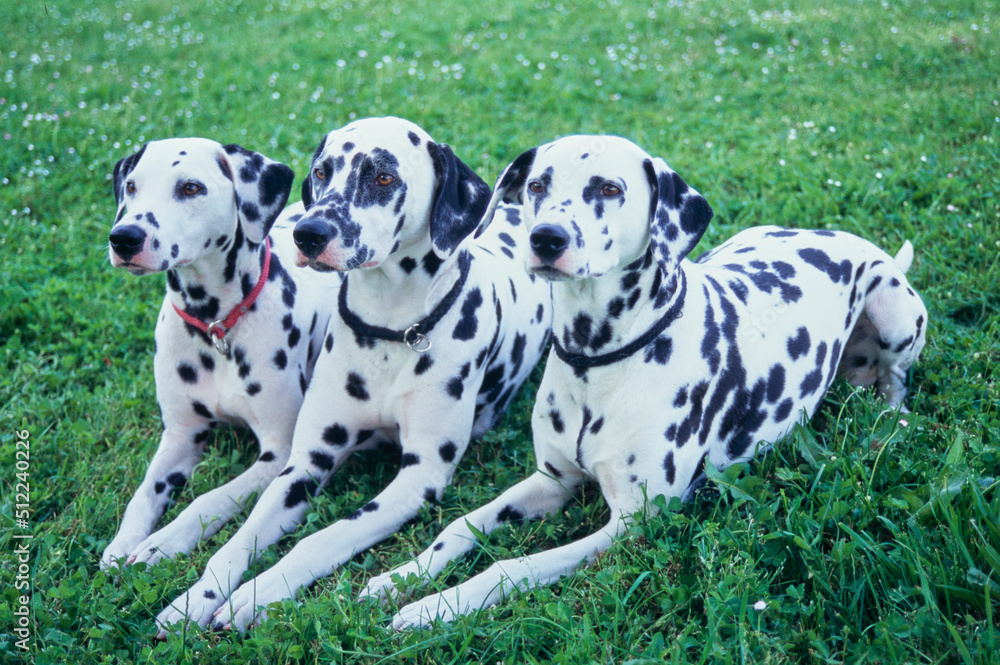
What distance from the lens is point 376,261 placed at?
3.43 metres

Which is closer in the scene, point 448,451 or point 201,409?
point 448,451

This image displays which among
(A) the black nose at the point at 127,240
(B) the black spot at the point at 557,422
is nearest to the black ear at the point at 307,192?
(A) the black nose at the point at 127,240

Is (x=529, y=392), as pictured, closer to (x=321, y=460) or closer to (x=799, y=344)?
(x=321, y=460)

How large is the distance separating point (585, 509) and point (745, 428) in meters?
0.82

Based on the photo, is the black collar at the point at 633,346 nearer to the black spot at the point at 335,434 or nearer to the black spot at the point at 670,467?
the black spot at the point at 670,467

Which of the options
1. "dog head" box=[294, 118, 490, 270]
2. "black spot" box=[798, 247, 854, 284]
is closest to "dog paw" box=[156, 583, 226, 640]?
"dog head" box=[294, 118, 490, 270]

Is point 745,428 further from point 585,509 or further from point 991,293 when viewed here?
point 991,293

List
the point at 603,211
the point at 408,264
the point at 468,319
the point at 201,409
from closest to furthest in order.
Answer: the point at 603,211 < the point at 408,264 < the point at 468,319 < the point at 201,409

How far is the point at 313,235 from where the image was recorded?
3.24 metres

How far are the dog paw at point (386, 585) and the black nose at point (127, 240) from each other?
1.79 meters

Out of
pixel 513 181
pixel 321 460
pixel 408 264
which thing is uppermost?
pixel 513 181

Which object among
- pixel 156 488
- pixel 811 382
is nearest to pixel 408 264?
pixel 156 488

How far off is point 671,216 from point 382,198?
126 centimetres

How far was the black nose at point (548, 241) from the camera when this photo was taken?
288 cm
